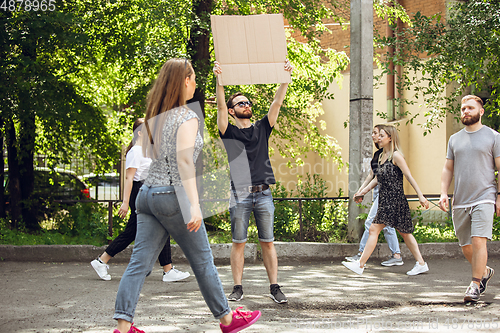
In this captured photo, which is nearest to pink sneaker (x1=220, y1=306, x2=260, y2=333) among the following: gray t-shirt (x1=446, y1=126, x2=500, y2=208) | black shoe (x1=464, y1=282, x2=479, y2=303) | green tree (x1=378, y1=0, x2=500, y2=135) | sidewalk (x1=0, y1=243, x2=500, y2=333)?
sidewalk (x1=0, y1=243, x2=500, y2=333)

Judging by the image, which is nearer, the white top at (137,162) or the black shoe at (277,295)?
the black shoe at (277,295)

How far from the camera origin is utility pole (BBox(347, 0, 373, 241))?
25.0 feet

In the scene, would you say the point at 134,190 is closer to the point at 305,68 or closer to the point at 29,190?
the point at 29,190

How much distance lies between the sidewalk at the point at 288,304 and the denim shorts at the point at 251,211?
667 mm

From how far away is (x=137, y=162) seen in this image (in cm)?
546

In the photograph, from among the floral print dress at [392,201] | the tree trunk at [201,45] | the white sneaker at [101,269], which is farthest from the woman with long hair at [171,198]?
the tree trunk at [201,45]

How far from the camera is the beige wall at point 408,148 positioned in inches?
556

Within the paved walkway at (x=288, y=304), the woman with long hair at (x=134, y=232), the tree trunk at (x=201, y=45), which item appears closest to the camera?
the paved walkway at (x=288, y=304)

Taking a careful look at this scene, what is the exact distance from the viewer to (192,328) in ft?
12.3

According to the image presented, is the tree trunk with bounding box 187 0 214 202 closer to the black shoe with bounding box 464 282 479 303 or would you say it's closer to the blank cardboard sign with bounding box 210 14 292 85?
the blank cardboard sign with bounding box 210 14 292 85

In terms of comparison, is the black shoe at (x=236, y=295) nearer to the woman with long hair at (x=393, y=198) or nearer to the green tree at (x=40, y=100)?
the woman with long hair at (x=393, y=198)

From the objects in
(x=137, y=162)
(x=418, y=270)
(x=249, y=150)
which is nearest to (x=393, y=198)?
(x=418, y=270)

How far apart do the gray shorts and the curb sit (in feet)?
7.79

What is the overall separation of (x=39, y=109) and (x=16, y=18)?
1520mm
